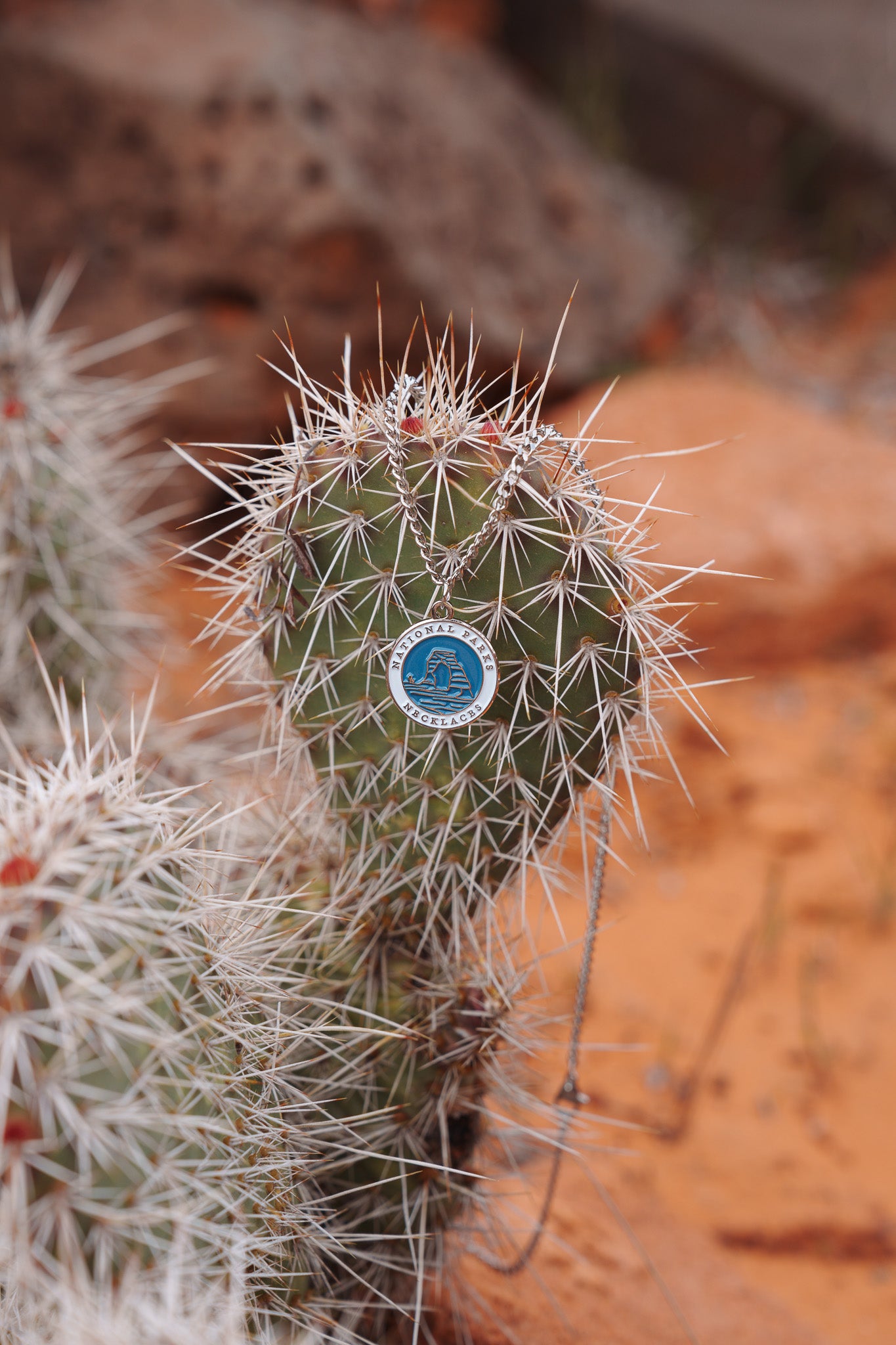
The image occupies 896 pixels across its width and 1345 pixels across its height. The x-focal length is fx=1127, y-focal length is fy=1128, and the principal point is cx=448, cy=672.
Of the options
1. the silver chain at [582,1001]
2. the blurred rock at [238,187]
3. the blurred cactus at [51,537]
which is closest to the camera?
the silver chain at [582,1001]

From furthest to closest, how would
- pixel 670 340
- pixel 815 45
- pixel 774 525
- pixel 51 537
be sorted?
pixel 815 45, pixel 670 340, pixel 774 525, pixel 51 537

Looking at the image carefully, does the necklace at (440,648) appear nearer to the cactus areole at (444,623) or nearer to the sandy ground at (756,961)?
the cactus areole at (444,623)

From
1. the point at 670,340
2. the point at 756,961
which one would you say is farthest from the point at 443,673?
the point at 670,340

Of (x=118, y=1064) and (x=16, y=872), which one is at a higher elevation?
(x=16, y=872)

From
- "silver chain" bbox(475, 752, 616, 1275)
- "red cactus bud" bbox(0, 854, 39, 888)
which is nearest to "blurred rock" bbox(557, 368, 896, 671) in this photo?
"silver chain" bbox(475, 752, 616, 1275)

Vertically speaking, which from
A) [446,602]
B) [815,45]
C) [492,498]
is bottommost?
[446,602]

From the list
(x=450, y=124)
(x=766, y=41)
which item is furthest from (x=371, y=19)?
(x=766, y=41)

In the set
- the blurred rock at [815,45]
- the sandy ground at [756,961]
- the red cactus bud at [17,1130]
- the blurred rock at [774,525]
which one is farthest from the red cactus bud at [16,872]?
the blurred rock at [815,45]

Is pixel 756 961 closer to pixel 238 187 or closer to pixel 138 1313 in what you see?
pixel 138 1313

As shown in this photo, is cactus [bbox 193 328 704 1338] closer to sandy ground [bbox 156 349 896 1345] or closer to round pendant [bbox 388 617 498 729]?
round pendant [bbox 388 617 498 729]
